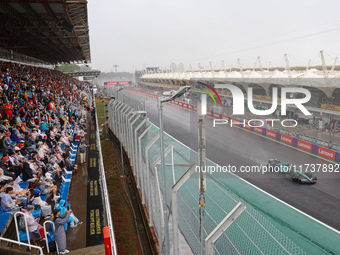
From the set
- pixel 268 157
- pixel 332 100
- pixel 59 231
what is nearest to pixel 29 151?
pixel 59 231

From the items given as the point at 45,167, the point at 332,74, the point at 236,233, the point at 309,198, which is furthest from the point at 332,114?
the point at 45,167

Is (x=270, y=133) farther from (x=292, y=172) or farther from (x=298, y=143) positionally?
(x=292, y=172)

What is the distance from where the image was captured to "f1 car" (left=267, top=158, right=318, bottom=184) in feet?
39.7

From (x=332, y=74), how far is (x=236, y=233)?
25.1 meters

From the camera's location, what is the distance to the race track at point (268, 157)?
1022 centimetres

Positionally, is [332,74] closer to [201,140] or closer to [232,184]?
[232,184]

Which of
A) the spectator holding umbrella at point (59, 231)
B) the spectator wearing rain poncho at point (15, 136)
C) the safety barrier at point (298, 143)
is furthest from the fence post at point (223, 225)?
the safety barrier at point (298, 143)

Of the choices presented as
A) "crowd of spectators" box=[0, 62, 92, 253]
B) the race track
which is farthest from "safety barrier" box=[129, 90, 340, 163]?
"crowd of spectators" box=[0, 62, 92, 253]

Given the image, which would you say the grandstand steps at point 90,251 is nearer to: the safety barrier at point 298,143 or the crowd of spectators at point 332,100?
the safety barrier at point 298,143

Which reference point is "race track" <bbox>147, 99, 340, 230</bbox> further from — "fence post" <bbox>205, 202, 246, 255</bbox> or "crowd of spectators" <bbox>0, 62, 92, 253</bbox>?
"fence post" <bbox>205, 202, 246, 255</bbox>

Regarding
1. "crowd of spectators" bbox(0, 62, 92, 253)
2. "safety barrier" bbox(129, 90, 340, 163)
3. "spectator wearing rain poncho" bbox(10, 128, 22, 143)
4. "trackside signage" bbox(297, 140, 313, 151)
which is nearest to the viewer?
"crowd of spectators" bbox(0, 62, 92, 253)

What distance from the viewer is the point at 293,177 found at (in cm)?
1239

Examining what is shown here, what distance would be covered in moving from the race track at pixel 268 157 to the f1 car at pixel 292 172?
0.23 metres

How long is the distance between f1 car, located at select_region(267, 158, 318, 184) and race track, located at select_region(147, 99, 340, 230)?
0.23m
